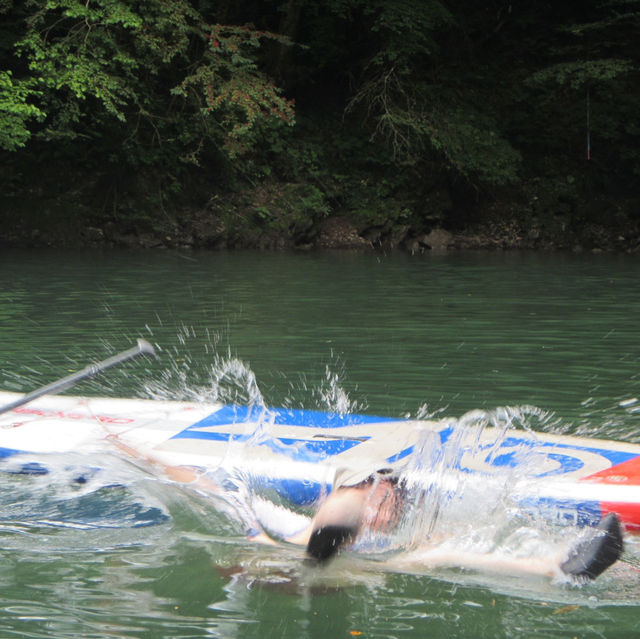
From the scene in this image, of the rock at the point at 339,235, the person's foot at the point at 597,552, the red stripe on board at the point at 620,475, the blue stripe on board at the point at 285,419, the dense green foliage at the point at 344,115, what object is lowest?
the rock at the point at 339,235

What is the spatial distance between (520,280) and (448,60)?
11.2 m

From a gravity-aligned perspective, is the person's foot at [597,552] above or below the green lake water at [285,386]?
above

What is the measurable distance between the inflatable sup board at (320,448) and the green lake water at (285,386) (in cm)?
18

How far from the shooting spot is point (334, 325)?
391 inches

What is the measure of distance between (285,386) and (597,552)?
3811mm

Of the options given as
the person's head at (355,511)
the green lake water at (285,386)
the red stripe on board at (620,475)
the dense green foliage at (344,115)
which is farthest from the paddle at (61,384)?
the dense green foliage at (344,115)

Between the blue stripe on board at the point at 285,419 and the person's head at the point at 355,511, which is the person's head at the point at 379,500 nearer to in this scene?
the person's head at the point at 355,511

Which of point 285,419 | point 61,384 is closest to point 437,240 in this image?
point 285,419

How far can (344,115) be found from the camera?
2331 centimetres

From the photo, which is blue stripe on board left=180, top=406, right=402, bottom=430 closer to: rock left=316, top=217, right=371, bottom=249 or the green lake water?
the green lake water

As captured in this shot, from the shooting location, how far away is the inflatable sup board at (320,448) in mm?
4047

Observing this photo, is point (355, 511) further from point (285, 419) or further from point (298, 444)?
point (285, 419)

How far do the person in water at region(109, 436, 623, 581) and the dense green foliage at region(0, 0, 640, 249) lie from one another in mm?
15724

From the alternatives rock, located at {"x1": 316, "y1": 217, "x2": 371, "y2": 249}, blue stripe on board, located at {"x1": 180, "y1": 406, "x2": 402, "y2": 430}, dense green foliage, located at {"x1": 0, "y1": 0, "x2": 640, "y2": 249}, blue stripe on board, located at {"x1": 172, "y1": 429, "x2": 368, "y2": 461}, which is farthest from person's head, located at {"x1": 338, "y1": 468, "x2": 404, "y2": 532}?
rock, located at {"x1": 316, "y1": 217, "x2": 371, "y2": 249}
